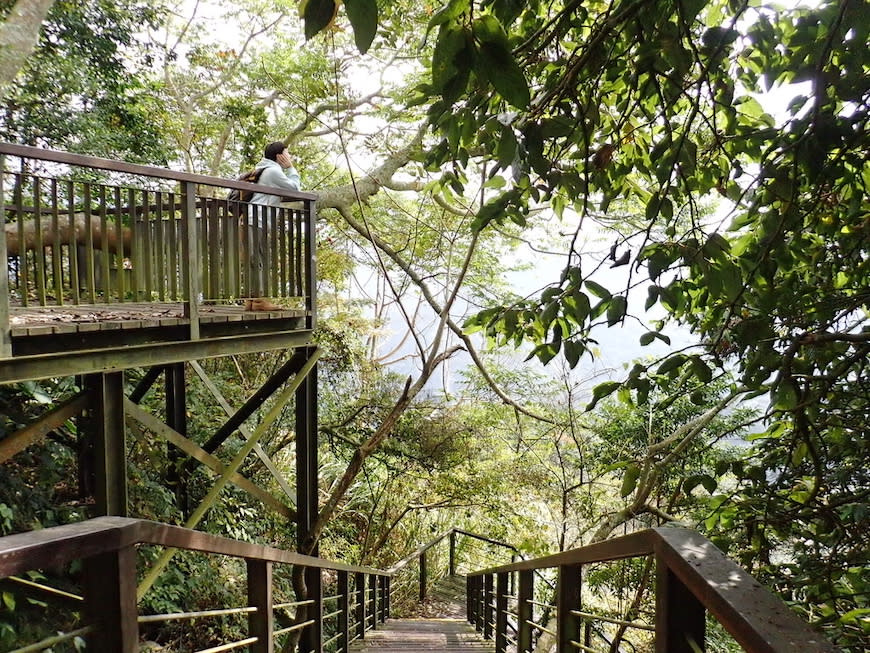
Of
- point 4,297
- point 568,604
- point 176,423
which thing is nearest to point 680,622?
point 568,604

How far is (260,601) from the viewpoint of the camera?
78.8 inches

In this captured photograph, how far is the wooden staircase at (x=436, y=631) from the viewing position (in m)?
4.89

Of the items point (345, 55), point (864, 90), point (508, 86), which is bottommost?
point (508, 86)

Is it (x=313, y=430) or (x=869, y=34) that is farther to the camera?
(x=313, y=430)

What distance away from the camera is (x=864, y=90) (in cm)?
→ 130

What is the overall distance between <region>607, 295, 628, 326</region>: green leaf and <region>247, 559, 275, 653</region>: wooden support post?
5.09 ft

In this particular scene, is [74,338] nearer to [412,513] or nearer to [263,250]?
[263,250]

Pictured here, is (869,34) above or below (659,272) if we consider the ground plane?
above

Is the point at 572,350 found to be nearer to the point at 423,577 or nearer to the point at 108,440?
the point at 108,440

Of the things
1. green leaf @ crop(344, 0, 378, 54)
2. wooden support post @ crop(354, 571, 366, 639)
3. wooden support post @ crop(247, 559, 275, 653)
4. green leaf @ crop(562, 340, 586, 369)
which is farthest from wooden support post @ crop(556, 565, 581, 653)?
wooden support post @ crop(354, 571, 366, 639)

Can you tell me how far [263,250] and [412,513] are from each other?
707 centimetres

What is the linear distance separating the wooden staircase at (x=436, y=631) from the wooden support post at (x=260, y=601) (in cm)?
295

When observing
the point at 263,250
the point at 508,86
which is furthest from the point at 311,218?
the point at 508,86

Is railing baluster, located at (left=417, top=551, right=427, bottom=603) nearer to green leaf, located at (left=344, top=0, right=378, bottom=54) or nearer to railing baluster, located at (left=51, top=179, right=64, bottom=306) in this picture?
railing baluster, located at (left=51, top=179, right=64, bottom=306)
